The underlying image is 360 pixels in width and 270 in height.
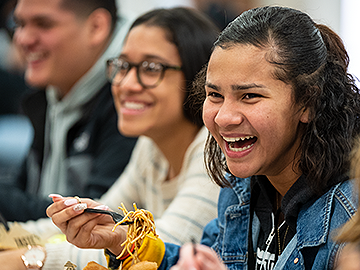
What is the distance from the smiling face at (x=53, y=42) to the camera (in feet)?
7.68

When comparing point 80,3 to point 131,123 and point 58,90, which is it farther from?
point 131,123

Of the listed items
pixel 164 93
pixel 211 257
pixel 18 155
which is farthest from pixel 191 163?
pixel 18 155

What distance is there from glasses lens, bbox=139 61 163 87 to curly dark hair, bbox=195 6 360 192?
63 centimetres

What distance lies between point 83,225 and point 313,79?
1.88 feet

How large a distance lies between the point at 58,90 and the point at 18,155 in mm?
577

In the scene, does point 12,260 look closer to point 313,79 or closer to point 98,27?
point 313,79

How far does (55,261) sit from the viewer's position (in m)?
1.11

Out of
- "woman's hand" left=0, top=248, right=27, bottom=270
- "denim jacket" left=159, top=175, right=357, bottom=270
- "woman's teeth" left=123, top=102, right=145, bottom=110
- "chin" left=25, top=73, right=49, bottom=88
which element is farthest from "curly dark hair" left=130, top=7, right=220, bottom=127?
"chin" left=25, top=73, right=49, bottom=88

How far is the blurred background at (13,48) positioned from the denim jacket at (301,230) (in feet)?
5.01

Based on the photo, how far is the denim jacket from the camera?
2.70 ft

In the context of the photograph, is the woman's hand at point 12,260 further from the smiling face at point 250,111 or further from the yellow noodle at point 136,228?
the smiling face at point 250,111

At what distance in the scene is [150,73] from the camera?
154 centimetres

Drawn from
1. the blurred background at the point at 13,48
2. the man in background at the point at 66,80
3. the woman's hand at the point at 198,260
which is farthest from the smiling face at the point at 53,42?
the woman's hand at the point at 198,260

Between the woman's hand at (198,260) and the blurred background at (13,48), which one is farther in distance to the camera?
the blurred background at (13,48)
